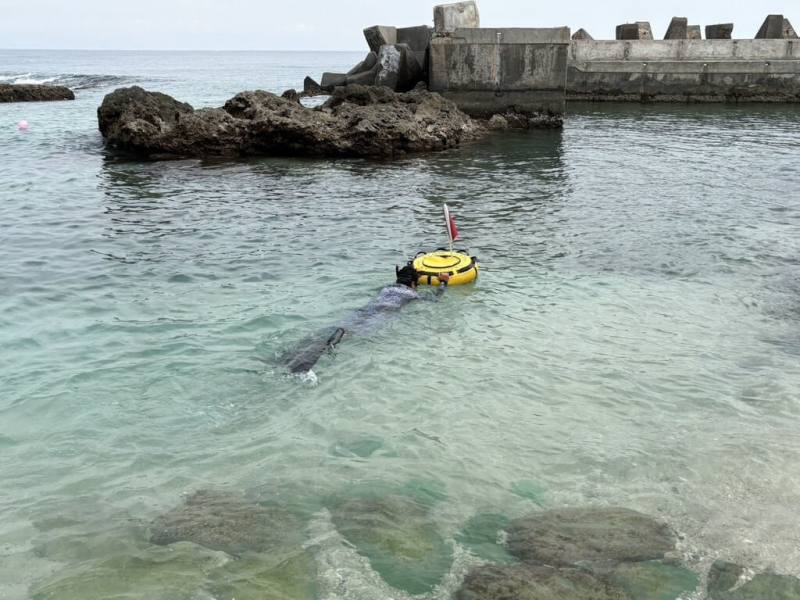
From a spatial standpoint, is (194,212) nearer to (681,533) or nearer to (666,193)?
(666,193)

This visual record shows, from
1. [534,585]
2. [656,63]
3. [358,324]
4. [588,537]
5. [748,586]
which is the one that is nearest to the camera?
[534,585]

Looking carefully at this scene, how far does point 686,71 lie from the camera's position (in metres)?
37.6

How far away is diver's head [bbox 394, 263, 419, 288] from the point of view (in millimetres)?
Answer: 10586

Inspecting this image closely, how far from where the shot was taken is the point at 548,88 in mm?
27875

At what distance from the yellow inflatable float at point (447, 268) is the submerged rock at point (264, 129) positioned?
12588mm

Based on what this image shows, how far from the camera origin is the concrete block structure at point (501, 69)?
2694 cm

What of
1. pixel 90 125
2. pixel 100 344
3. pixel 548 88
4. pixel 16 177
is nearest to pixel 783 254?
pixel 100 344

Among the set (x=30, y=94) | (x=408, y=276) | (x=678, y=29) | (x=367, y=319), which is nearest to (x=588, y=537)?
(x=367, y=319)

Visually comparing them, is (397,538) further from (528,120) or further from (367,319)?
(528,120)

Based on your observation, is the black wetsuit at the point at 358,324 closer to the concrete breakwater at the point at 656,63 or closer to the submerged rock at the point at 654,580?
the submerged rock at the point at 654,580

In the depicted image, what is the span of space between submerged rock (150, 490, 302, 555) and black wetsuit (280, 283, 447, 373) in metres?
2.63

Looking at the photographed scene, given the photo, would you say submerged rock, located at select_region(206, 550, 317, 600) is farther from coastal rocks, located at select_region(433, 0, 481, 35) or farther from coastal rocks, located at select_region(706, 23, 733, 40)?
coastal rocks, located at select_region(706, 23, 733, 40)

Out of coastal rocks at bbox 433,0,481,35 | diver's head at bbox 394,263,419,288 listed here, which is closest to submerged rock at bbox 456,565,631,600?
diver's head at bbox 394,263,419,288

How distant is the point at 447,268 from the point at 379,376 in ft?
10.1
